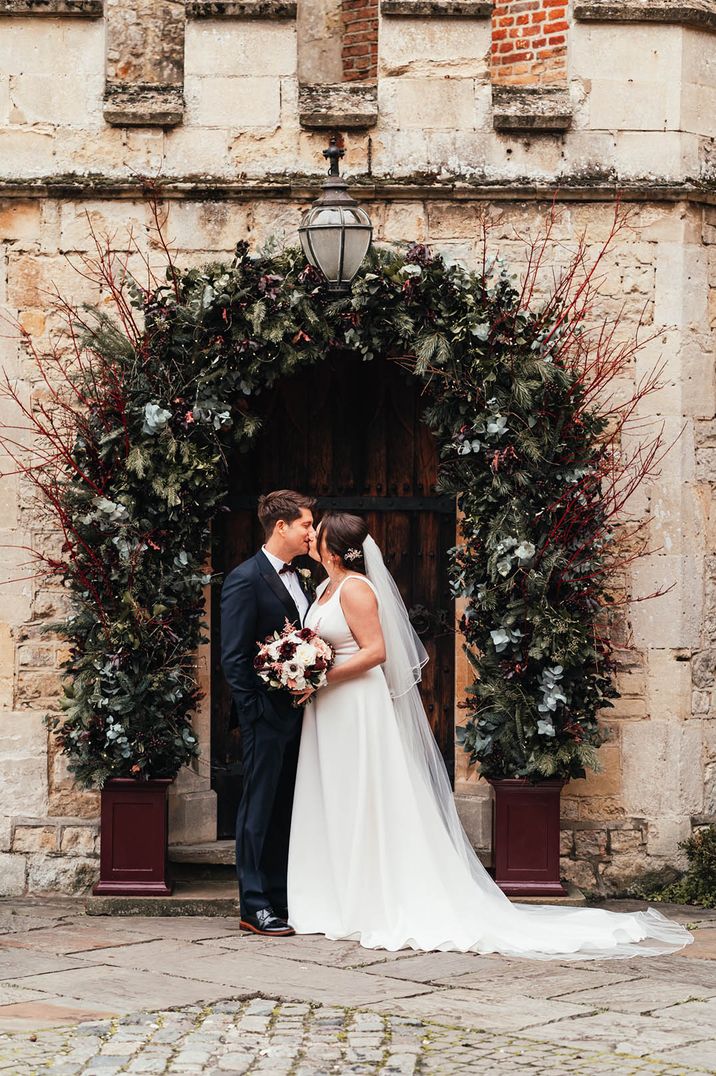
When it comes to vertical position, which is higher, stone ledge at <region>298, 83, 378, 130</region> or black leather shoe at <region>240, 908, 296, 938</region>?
stone ledge at <region>298, 83, 378, 130</region>

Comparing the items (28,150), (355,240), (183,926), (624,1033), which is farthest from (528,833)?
(28,150)

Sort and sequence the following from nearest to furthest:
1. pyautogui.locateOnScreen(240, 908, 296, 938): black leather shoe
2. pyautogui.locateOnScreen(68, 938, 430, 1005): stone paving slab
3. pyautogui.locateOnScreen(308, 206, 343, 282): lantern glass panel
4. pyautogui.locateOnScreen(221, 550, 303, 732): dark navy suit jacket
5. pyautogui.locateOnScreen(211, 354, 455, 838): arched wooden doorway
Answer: pyautogui.locateOnScreen(68, 938, 430, 1005): stone paving slab < pyautogui.locateOnScreen(240, 908, 296, 938): black leather shoe < pyautogui.locateOnScreen(221, 550, 303, 732): dark navy suit jacket < pyautogui.locateOnScreen(308, 206, 343, 282): lantern glass panel < pyautogui.locateOnScreen(211, 354, 455, 838): arched wooden doorway

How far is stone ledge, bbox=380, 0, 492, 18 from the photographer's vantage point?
770 centimetres

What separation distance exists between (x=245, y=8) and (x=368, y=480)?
2512 mm

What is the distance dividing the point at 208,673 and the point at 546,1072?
3705 mm

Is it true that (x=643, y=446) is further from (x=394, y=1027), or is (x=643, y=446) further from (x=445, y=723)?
(x=394, y=1027)

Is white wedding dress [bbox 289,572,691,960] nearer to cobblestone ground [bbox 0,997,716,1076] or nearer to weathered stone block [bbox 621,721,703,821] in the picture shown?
weathered stone block [bbox 621,721,703,821]

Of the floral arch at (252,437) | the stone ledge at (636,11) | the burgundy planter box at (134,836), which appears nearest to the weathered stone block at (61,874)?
the burgundy planter box at (134,836)

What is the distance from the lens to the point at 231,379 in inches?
295

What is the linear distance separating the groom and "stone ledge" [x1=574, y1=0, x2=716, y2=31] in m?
2.98

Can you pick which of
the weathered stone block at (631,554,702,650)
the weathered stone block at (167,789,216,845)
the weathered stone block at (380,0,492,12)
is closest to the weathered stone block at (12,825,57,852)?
the weathered stone block at (167,789,216,845)

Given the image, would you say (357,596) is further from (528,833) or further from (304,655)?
(528,833)

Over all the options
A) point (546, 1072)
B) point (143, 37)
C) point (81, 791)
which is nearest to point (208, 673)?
point (81, 791)

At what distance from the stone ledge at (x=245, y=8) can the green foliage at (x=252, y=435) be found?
1.27m
